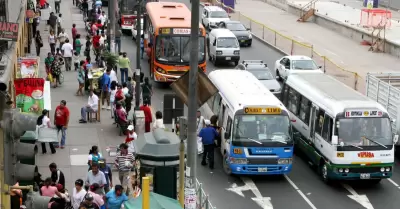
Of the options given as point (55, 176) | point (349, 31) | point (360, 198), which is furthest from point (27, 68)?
point (349, 31)

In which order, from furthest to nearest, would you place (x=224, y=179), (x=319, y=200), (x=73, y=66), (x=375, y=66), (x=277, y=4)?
(x=277, y=4) → (x=375, y=66) → (x=73, y=66) → (x=224, y=179) → (x=319, y=200)

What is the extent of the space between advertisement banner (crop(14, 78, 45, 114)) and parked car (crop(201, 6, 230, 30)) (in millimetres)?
27130

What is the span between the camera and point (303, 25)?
5803 cm

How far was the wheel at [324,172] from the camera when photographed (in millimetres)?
22478

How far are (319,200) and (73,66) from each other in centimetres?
1917

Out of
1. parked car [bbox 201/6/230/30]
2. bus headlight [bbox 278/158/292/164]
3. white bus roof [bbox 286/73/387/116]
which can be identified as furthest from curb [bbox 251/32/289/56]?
bus headlight [bbox 278/158/292/164]

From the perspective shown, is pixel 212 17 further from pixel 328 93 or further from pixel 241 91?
pixel 328 93

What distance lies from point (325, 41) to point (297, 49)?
20.7 feet

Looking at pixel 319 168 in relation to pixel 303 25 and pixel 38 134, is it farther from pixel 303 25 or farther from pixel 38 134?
pixel 303 25

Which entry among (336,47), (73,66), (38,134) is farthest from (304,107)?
(336,47)

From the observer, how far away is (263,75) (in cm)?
3409

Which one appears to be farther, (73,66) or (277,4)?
(277,4)

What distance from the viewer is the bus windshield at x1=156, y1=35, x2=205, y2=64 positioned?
34125 mm

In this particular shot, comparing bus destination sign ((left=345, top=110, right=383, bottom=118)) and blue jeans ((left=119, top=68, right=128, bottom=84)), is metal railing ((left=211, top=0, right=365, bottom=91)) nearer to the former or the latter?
blue jeans ((left=119, top=68, right=128, bottom=84))
